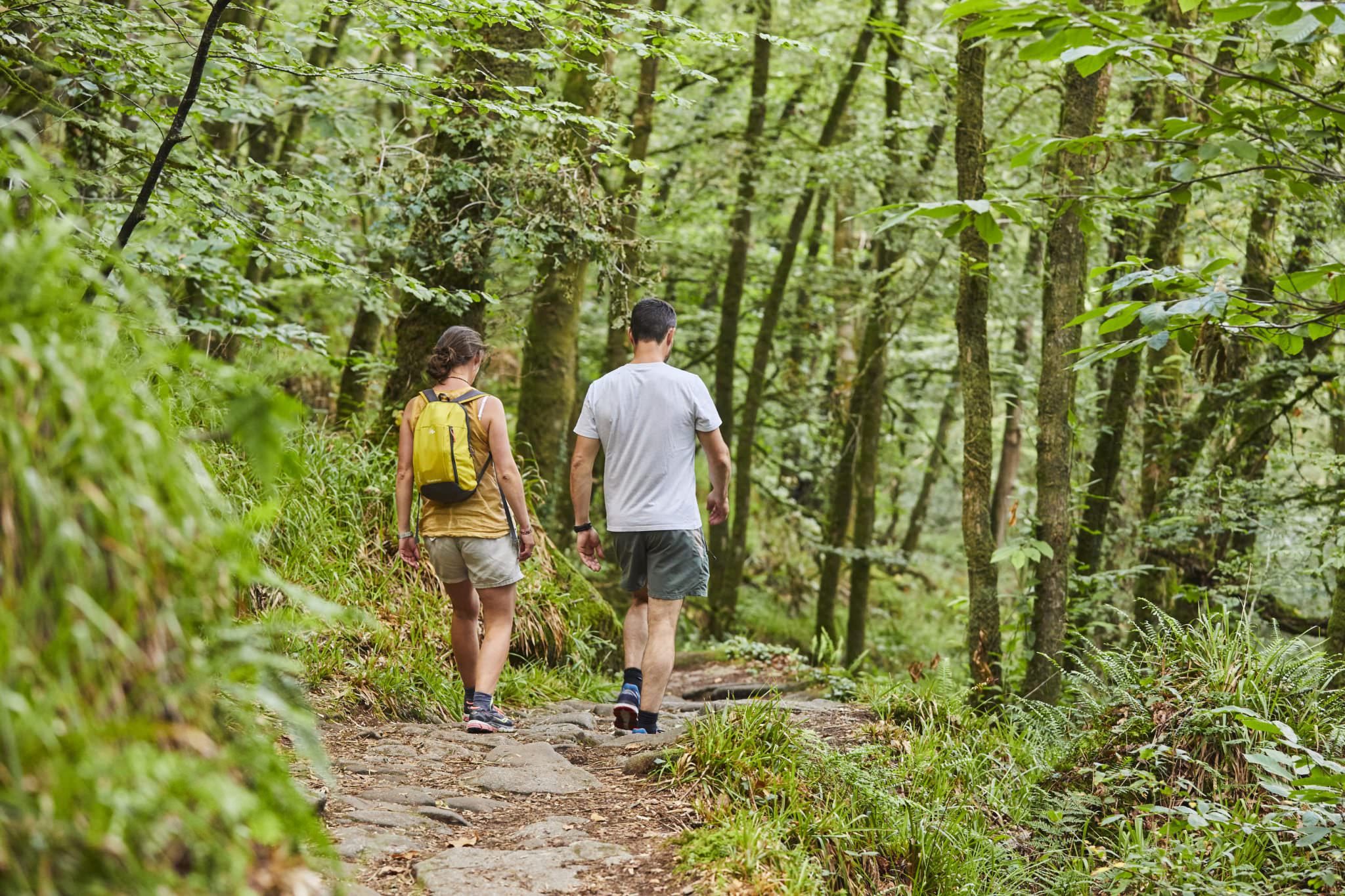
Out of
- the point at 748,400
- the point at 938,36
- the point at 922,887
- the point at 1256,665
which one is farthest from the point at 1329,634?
the point at 938,36

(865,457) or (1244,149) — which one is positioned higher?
(1244,149)

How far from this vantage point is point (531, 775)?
4.76 m

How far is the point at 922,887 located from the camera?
4.21 m

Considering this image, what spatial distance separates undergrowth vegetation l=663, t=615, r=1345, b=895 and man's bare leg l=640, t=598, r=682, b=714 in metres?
0.72

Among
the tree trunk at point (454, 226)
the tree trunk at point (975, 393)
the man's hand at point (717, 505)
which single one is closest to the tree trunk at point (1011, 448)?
the tree trunk at point (975, 393)

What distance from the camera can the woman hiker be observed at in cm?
537

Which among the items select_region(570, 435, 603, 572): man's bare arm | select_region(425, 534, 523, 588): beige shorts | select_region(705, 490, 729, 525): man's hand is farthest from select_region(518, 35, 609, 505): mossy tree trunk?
select_region(705, 490, 729, 525): man's hand

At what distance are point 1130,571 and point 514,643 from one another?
4488 mm

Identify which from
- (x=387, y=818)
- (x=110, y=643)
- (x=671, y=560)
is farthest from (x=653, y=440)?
(x=110, y=643)

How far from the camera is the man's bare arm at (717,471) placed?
17.9 feet

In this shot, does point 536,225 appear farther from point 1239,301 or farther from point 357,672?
point 1239,301

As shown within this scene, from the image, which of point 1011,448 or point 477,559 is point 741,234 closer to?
point 1011,448

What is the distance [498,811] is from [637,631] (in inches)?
59.3

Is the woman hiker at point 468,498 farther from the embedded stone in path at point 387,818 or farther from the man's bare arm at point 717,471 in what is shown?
the embedded stone in path at point 387,818
